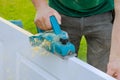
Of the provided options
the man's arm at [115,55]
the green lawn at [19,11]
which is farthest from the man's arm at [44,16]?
the green lawn at [19,11]

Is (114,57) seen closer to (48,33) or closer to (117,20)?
(117,20)

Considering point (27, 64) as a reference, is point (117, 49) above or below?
above

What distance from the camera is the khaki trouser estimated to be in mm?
1992

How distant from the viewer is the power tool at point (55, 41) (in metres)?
1.44

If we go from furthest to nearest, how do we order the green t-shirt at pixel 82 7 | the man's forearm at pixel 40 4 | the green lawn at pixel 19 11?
the green lawn at pixel 19 11, the green t-shirt at pixel 82 7, the man's forearm at pixel 40 4

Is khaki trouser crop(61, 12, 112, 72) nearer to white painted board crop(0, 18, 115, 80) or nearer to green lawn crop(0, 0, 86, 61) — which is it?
white painted board crop(0, 18, 115, 80)

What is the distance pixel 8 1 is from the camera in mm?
4719

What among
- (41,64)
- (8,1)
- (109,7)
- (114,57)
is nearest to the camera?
(114,57)

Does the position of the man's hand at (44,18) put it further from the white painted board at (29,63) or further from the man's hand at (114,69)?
the man's hand at (114,69)

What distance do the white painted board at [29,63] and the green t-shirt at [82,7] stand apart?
374 mm

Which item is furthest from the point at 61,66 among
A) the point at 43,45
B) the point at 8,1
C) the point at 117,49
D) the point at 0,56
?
the point at 8,1

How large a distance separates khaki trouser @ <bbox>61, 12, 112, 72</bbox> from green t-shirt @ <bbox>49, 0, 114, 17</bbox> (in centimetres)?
3

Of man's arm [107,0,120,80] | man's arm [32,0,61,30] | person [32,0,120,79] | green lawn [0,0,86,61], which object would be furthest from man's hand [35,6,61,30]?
green lawn [0,0,86,61]

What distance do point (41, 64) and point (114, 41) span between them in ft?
1.07
